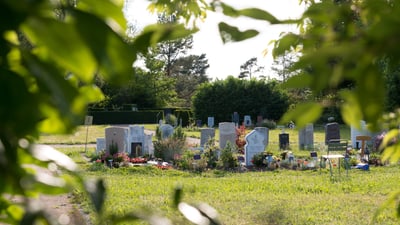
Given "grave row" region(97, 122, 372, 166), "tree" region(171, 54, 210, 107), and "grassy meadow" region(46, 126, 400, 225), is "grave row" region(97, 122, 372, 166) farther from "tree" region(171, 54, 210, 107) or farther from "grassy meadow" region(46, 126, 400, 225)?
"tree" region(171, 54, 210, 107)

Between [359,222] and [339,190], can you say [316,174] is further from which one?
[359,222]

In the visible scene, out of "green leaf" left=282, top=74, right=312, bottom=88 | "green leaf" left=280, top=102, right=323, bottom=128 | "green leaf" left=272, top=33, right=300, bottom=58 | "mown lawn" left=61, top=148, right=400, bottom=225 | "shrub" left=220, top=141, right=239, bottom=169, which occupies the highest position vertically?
"green leaf" left=272, top=33, right=300, bottom=58

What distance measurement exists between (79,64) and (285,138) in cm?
1842

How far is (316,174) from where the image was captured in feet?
40.4

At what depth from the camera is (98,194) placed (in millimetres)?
494

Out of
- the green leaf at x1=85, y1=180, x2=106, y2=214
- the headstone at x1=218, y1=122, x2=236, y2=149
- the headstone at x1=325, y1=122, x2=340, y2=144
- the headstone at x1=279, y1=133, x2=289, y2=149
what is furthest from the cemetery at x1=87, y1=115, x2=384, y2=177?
the green leaf at x1=85, y1=180, x2=106, y2=214

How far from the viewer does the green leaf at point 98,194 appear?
48 centimetres

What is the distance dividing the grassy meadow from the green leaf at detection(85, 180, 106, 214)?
504 cm

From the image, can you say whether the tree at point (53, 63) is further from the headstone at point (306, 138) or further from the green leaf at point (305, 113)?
the headstone at point (306, 138)

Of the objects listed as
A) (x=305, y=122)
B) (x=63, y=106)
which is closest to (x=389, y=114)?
(x=305, y=122)

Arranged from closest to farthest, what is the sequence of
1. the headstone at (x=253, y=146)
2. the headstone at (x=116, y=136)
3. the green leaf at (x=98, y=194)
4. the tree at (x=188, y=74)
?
the green leaf at (x=98, y=194), the headstone at (x=253, y=146), the headstone at (x=116, y=136), the tree at (x=188, y=74)

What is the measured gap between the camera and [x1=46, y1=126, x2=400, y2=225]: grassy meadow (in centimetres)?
717

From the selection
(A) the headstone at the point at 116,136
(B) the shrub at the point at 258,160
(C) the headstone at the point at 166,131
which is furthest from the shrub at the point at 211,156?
(C) the headstone at the point at 166,131

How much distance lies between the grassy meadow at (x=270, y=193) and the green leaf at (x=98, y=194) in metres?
5.04
